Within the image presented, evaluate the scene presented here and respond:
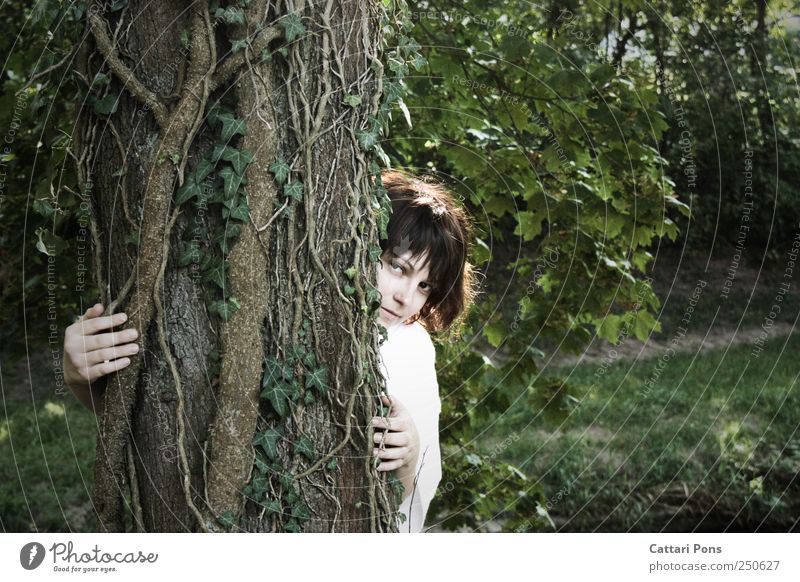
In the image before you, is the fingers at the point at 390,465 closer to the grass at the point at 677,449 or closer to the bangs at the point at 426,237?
the bangs at the point at 426,237

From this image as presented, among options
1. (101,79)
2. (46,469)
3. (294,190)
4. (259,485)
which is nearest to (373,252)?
(294,190)

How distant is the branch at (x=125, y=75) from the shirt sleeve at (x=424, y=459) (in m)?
0.93

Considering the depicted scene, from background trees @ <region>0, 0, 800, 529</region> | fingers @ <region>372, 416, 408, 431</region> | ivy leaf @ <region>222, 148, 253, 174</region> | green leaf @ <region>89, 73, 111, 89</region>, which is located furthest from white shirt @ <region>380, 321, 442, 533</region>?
green leaf @ <region>89, 73, 111, 89</region>

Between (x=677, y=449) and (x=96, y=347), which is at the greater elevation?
(x=96, y=347)

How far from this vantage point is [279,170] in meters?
1.67

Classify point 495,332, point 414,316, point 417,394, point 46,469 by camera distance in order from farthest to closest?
1. point 46,469
2. point 495,332
3. point 414,316
4. point 417,394

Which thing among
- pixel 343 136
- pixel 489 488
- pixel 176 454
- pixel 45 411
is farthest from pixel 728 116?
pixel 45 411

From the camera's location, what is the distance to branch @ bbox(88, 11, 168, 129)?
1.63 m

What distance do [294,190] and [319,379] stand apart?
1.32 ft

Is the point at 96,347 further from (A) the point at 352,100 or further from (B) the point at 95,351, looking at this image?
(A) the point at 352,100

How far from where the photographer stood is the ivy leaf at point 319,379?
1722mm

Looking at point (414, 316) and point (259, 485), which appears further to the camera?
point (414, 316)

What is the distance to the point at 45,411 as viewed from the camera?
4969mm

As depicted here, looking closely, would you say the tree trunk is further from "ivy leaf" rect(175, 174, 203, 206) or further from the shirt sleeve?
the shirt sleeve
